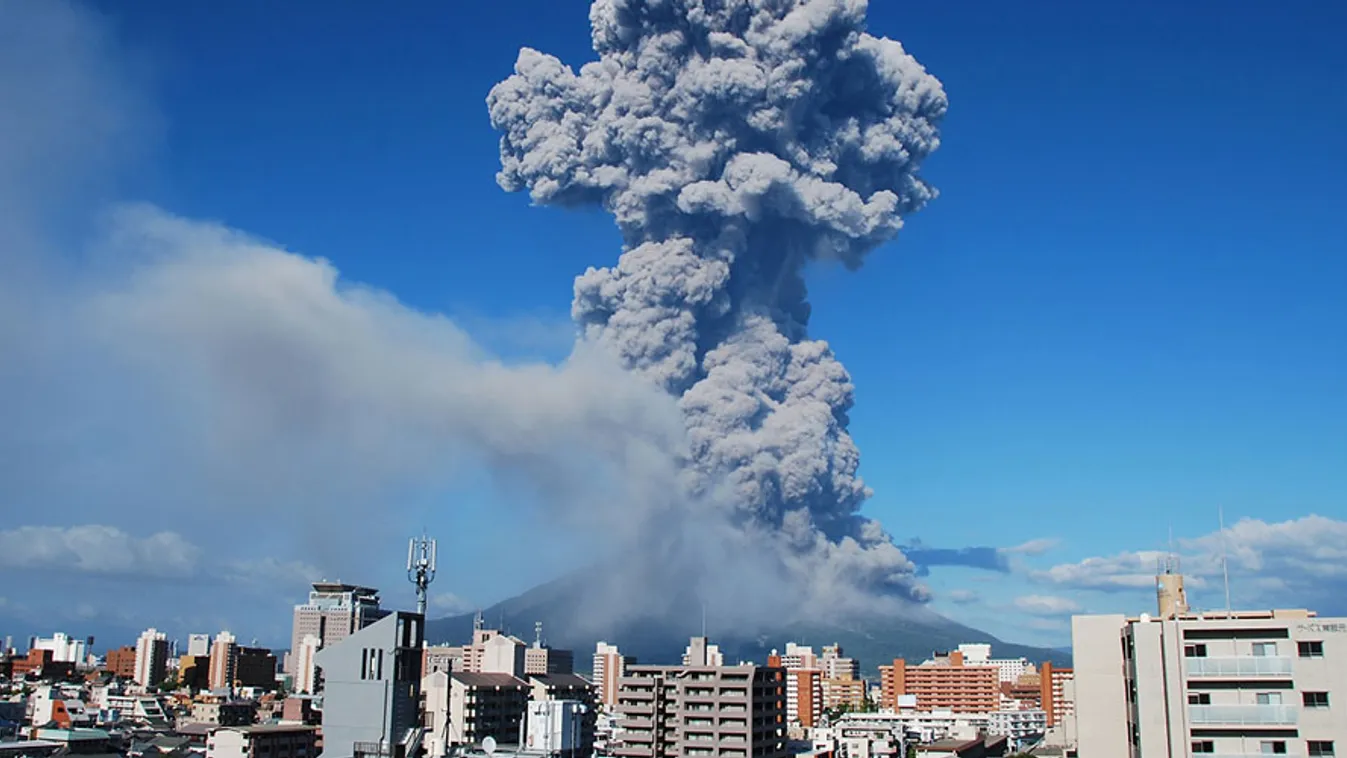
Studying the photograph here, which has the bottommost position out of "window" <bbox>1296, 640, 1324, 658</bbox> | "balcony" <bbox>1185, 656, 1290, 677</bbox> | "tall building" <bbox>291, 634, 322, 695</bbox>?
"tall building" <bbox>291, 634, 322, 695</bbox>

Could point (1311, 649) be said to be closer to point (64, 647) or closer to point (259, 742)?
point (259, 742)

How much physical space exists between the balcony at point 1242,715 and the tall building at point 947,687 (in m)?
71.2

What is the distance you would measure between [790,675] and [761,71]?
45.0 meters

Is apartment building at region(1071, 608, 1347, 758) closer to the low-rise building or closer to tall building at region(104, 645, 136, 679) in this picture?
the low-rise building

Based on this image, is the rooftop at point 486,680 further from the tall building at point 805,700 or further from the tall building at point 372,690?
the tall building at point 805,700

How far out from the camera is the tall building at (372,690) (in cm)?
1772

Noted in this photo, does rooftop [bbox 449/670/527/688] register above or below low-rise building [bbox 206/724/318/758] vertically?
above

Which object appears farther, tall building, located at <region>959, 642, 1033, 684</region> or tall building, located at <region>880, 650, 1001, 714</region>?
tall building, located at <region>959, 642, 1033, 684</region>

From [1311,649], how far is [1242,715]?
1.72 metres

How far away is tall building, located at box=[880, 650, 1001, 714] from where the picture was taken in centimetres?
9200

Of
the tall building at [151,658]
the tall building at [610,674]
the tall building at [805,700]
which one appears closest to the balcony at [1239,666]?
the tall building at [805,700]

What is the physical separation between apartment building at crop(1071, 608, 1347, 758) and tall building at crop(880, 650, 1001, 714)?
2784 inches

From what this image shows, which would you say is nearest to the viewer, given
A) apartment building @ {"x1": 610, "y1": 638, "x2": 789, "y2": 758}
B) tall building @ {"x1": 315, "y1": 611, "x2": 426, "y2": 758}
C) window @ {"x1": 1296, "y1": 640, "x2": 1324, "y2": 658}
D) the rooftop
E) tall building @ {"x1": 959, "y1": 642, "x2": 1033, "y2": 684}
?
tall building @ {"x1": 315, "y1": 611, "x2": 426, "y2": 758}

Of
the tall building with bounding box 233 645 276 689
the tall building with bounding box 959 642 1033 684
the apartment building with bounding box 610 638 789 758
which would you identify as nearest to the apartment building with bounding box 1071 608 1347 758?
the apartment building with bounding box 610 638 789 758
